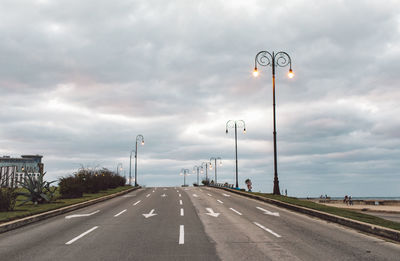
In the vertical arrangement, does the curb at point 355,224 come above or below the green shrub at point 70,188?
below

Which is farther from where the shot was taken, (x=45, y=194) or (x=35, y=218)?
(x=45, y=194)

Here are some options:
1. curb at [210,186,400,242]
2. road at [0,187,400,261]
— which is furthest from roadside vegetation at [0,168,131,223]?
curb at [210,186,400,242]

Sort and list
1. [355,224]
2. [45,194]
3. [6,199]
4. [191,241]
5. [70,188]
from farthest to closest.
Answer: [70,188]
[45,194]
[6,199]
[355,224]
[191,241]

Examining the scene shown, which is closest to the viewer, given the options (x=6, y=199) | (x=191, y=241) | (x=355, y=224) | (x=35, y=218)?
(x=191, y=241)

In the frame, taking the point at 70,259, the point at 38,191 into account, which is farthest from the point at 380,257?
the point at 38,191

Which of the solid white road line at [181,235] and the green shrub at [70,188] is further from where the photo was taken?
the green shrub at [70,188]

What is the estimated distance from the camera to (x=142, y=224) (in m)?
12.6

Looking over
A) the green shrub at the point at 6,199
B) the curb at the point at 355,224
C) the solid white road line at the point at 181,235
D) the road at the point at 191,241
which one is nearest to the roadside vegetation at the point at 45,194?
the green shrub at the point at 6,199

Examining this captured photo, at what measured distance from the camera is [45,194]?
69.4ft

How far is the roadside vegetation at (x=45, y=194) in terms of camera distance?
1588 cm

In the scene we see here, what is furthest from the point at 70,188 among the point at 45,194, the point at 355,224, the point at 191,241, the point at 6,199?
the point at 355,224

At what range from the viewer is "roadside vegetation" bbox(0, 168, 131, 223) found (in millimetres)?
15883

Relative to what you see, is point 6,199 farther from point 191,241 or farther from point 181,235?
point 191,241

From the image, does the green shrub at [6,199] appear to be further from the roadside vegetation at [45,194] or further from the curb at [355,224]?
the curb at [355,224]
